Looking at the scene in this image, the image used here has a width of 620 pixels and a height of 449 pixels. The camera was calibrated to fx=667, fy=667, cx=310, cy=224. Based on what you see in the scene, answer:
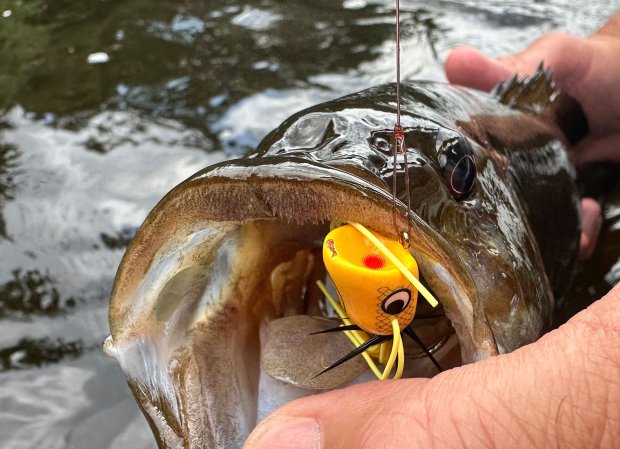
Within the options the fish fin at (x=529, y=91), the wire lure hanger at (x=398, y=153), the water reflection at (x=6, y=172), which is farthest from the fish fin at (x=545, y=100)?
the water reflection at (x=6, y=172)

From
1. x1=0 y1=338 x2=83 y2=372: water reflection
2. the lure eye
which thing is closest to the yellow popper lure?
the lure eye

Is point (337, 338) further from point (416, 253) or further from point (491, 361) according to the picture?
point (491, 361)

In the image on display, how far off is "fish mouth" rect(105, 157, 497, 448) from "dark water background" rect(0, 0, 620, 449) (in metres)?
0.44

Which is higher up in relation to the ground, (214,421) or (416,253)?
(416,253)

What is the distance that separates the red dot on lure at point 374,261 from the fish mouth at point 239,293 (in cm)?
5

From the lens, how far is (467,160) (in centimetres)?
169

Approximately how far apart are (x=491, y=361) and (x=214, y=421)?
26.3 inches

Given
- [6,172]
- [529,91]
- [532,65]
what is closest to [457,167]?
[529,91]

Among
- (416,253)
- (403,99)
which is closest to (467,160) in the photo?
(403,99)

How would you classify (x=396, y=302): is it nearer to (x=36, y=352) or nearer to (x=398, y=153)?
(x=398, y=153)

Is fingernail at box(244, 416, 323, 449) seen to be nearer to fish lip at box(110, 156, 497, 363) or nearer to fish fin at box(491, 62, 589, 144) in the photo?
fish lip at box(110, 156, 497, 363)

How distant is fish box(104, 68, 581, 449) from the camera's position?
123 centimetres

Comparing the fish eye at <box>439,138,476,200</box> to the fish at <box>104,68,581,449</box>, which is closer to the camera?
the fish at <box>104,68,581,449</box>

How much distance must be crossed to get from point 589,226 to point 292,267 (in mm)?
1590
